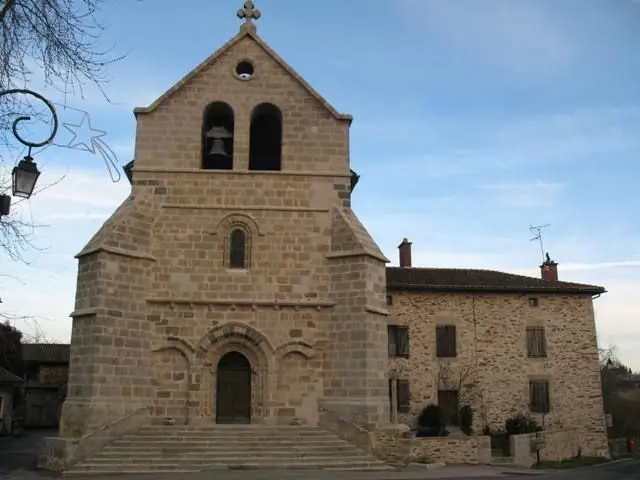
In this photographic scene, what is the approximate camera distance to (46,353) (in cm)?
4328

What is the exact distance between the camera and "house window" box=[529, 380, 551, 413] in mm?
22391

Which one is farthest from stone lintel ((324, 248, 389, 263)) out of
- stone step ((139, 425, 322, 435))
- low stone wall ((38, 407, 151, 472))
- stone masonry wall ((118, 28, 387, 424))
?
low stone wall ((38, 407, 151, 472))

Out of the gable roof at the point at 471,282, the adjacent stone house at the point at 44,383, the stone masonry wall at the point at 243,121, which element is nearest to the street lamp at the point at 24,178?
the stone masonry wall at the point at 243,121

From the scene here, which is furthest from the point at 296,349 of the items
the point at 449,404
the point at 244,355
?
the point at 449,404

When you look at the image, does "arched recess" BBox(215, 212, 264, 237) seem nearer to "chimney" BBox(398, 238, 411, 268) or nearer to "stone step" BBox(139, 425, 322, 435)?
"stone step" BBox(139, 425, 322, 435)

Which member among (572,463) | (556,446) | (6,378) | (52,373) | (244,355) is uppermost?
(244,355)

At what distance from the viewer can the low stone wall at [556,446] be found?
19827 millimetres

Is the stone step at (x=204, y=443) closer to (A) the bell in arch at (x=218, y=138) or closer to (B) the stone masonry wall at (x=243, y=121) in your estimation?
(B) the stone masonry wall at (x=243, y=121)

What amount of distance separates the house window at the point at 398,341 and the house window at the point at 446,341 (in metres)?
1.16

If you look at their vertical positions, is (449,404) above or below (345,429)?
above

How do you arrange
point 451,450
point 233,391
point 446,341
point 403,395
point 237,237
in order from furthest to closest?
point 446,341 < point 403,395 < point 451,450 < point 237,237 < point 233,391

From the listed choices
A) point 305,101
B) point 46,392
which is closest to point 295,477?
point 305,101

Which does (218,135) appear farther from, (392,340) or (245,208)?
(392,340)

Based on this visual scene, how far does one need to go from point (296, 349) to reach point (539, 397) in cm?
1113
